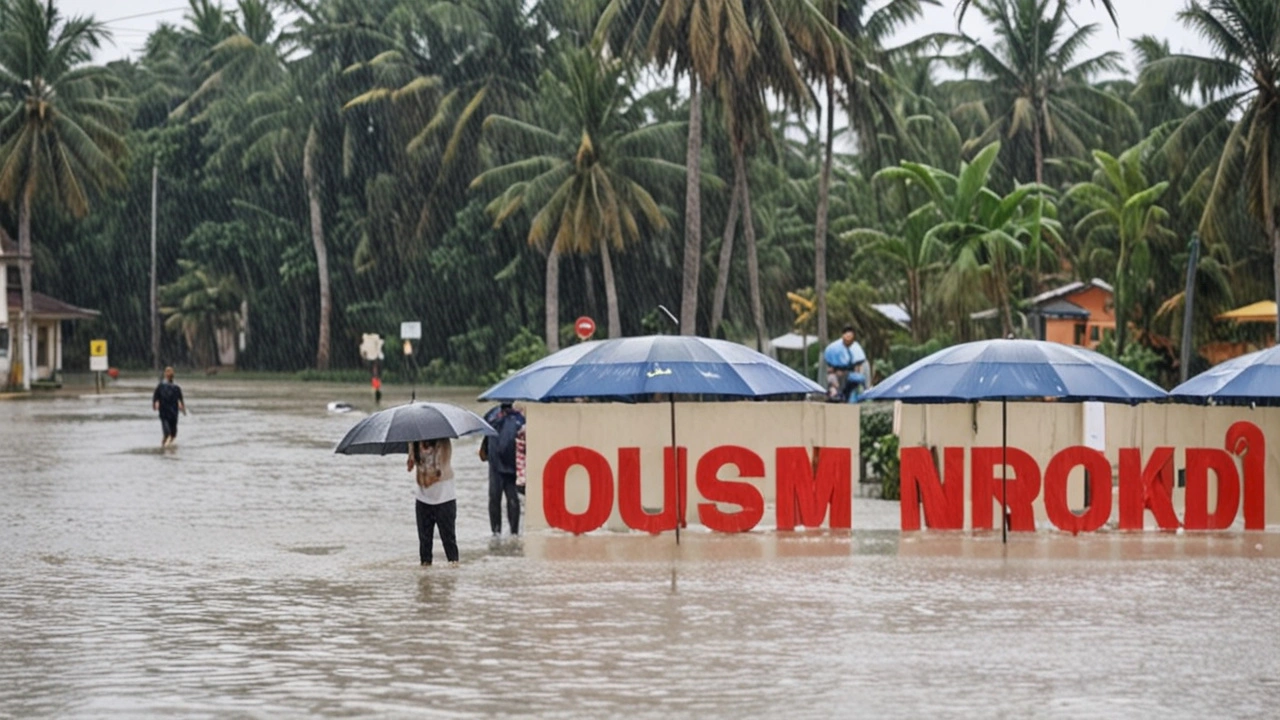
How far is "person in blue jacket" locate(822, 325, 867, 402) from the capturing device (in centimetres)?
2638

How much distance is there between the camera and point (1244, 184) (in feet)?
140

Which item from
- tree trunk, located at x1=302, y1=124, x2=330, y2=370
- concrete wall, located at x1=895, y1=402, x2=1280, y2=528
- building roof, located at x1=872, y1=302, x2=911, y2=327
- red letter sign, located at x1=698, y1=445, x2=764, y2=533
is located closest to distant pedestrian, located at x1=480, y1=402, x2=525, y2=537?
red letter sign, located at x1=698, y1=445, x2=764, y2=533

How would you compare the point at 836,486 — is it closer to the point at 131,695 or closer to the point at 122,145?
the point at 131,695

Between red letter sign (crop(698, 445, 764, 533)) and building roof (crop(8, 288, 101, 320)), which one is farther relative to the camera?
building roof (crop(8, 288, 101, 320))

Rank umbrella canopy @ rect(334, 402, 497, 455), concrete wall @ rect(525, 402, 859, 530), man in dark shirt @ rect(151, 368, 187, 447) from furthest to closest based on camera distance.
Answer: man in dark shirt @ rect(151, 368, 187, 447)
concrete wall @ rect(525, 402, 859, 530)
umbrella canopy @ rect(334, 402, 497, 455)

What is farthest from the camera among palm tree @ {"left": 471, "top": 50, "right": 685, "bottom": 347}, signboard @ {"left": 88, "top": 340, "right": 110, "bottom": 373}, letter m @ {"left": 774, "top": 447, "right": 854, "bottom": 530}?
signboard @ {"left": 88, "top": 340, "right": 110, "bottom": 373}

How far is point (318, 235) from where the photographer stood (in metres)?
77.8

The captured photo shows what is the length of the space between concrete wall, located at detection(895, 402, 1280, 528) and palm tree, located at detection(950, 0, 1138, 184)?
43071 millimetres

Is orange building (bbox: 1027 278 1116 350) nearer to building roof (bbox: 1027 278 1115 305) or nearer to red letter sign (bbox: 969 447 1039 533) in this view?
building roof (bbox: 1027 278 1115 305)

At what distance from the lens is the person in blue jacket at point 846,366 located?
26375 mm

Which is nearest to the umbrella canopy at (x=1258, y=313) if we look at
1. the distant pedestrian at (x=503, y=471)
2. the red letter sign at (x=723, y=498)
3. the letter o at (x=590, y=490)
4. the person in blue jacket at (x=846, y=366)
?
the person in blue jacket at (x=846, y=366)

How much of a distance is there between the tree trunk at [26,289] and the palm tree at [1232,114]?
3714 centimetres

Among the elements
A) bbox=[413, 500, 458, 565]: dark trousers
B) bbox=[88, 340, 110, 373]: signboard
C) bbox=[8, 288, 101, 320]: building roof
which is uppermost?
bbox=[8, 288, 101, 320]: building roof

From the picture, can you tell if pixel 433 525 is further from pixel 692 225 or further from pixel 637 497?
pixel 692 225
